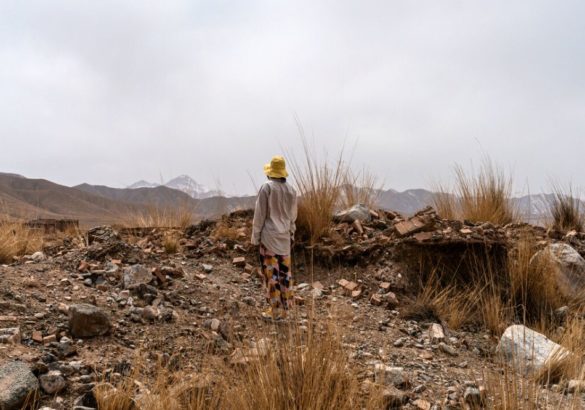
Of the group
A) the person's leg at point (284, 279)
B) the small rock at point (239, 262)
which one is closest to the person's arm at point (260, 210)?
the person's leg at point (284, 279)

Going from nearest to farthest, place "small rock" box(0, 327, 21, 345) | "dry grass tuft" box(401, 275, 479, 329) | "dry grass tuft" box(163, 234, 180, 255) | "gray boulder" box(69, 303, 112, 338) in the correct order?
"small rock" box(0, 327, 21, 345) < "gray boulder" box(69, 303, 112, 338) < "dry grass tuft" box(401, 275, 479, 329) < "dry grass tuft" box(163, 234, 180, 255)

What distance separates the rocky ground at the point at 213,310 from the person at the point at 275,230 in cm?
29

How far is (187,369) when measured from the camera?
274 cm

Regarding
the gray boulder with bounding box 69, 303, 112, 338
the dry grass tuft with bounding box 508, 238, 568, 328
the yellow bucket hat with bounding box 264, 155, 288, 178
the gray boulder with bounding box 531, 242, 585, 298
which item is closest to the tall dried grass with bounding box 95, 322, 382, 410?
the gray boulder with bounding box 69, 303, 112, 338

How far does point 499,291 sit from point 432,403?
2.49 metres

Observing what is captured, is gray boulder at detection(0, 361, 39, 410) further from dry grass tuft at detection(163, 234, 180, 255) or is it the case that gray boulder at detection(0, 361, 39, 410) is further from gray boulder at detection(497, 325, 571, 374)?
dry grass tuft at detection(163, 234, 180, 255)

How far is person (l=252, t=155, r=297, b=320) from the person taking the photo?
429 centimetres

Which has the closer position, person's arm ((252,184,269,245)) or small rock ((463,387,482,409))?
small rock ((463,387,482,409))

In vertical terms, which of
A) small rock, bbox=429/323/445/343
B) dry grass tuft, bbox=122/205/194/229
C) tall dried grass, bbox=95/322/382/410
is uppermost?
dry grass tuft, bbox=122/205/194/229

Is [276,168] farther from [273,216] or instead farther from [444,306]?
[444,306]

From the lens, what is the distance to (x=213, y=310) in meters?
4.05

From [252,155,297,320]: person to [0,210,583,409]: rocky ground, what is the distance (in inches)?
11.3

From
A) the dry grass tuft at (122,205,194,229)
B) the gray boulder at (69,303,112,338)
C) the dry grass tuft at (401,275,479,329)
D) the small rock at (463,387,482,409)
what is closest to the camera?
the small rock at (463,387,482,409)

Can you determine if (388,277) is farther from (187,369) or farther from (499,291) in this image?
(187,369)
